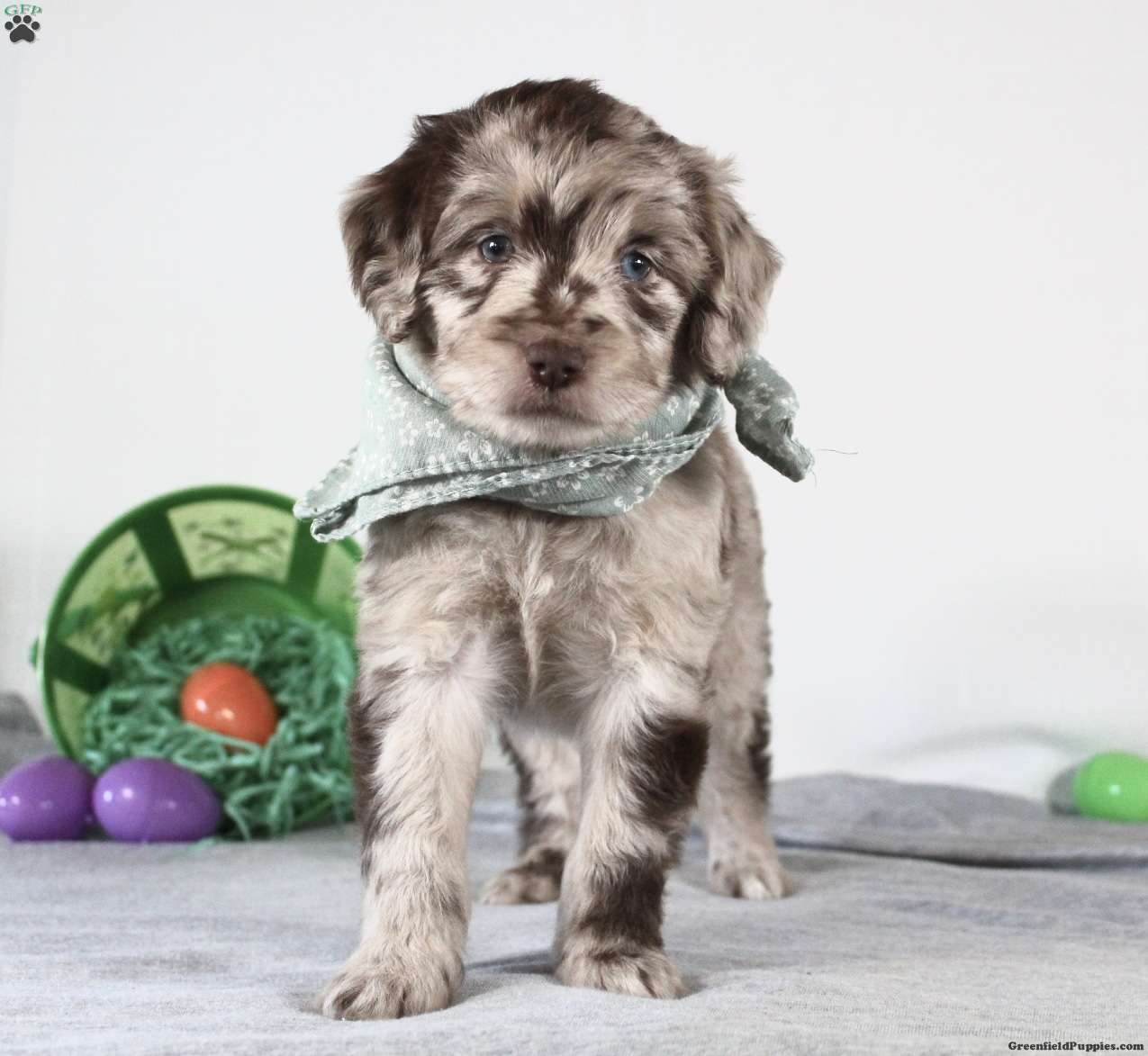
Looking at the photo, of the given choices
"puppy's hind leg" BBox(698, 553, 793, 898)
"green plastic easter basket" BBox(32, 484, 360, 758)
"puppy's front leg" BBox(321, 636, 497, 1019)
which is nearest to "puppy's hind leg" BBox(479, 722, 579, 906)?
"puppy's hind leg" BBox(698, 553, 793, 898)

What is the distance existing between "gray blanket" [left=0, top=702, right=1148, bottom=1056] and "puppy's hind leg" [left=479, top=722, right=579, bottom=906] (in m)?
0.14

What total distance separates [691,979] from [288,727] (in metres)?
2.26

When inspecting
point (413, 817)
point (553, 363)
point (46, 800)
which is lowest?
point (46, 800)

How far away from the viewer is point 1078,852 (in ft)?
13.2

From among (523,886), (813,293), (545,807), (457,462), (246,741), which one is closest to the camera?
(457,462)

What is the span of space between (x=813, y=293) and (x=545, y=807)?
2.57 meters

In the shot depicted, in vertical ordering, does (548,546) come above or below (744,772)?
above

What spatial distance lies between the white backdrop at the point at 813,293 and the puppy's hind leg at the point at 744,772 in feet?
5.93

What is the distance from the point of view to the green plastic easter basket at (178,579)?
179 inches

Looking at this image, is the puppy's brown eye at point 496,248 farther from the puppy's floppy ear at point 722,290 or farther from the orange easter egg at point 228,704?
the orange easter egg at point 228,704

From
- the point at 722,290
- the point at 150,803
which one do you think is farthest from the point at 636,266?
the point at 150,803

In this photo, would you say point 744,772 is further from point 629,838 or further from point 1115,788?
point 1115,788

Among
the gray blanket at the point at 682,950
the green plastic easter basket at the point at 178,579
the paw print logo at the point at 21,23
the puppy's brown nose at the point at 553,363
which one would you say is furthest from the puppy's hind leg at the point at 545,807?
the paw print logo at the point at 21,23

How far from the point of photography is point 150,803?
13.6 ft
